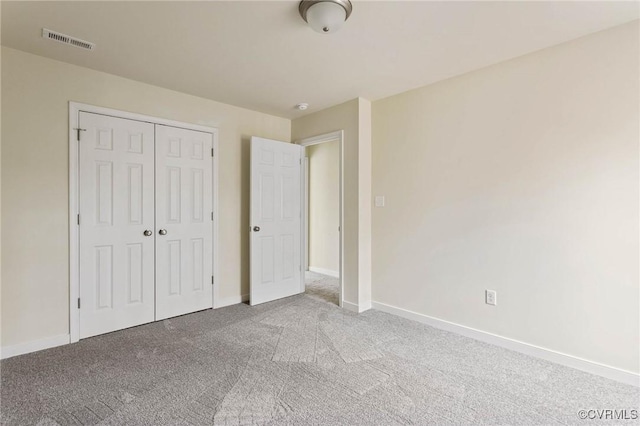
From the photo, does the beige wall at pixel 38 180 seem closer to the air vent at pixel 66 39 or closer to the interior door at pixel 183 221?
the air vent at pixel 66 39

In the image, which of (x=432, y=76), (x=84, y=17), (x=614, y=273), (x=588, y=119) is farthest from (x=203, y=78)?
(x=614, y=273)

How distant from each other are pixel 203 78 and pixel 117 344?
2.48 metres

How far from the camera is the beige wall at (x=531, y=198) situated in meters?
2.08

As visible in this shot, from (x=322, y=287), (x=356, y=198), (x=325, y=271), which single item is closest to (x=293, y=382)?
(x=356, y=198)

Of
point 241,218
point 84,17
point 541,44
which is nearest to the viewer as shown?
point 84,17

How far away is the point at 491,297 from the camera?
8.72 ft

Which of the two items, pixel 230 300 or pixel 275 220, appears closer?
pixel 230 300

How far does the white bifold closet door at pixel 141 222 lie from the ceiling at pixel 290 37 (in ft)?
2.05

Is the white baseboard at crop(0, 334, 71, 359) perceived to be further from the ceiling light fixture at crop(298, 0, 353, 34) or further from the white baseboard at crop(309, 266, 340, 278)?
the white baseboard at crop(309, 266, 340, 278)

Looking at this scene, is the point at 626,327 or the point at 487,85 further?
the point at 487,85

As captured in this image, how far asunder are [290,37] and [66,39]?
1.62m

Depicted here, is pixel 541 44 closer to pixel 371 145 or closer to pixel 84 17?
pixel 371 145

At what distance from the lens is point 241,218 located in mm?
3814

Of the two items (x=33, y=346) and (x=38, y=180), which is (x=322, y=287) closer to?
(x=33, y=346)
